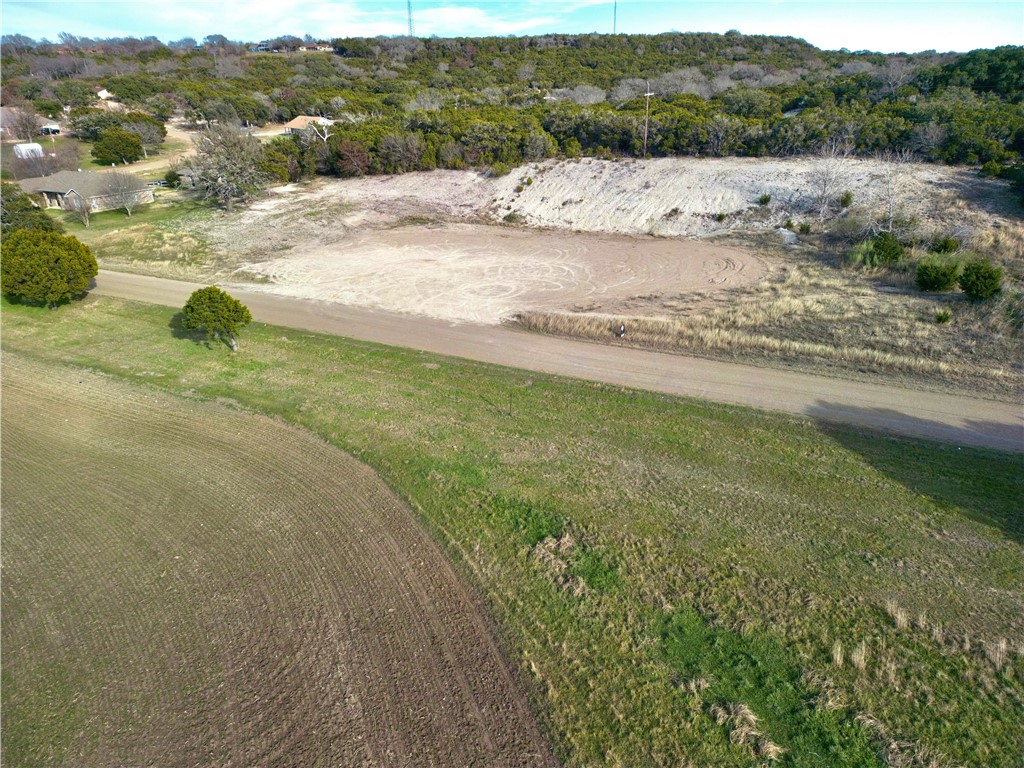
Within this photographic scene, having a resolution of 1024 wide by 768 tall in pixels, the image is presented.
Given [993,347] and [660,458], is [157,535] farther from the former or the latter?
[993,347]

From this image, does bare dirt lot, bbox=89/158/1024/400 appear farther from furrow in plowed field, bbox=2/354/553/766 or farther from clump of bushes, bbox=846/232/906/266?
furrow in plowed field, bbox=2/354/553/766

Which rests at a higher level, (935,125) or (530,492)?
(935,125)

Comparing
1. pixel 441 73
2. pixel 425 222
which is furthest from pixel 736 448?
pixel 441 73

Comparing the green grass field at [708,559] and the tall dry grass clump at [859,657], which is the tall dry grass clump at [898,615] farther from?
the tall dry grass clump at [859,657]

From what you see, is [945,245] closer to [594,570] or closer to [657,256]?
[657,256]

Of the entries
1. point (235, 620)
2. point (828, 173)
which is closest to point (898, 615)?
point (235, 620)

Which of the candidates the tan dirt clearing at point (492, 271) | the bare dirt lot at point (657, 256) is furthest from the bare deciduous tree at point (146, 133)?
the tan dirt clearing at point (492, 271)
